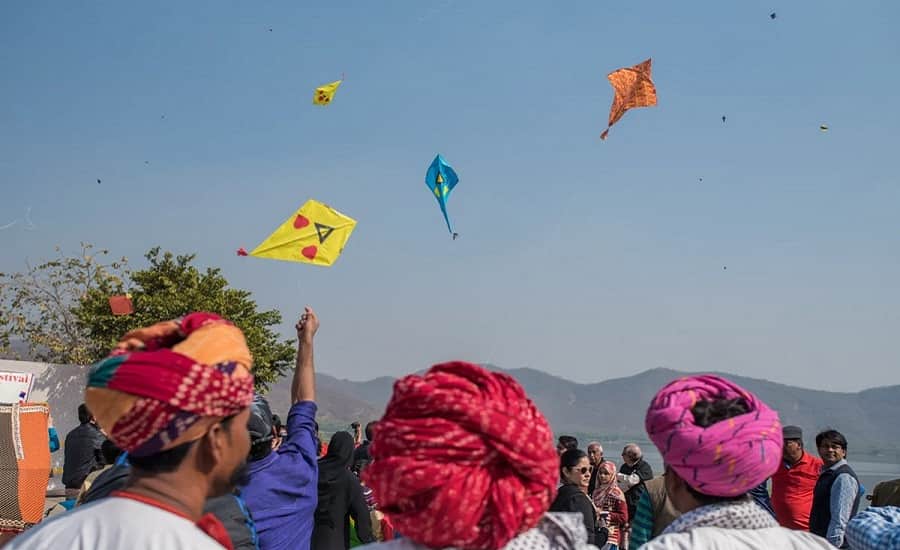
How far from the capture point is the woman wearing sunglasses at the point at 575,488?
6.32 m

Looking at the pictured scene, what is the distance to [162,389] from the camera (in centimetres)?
208

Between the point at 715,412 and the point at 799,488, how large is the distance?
608 cm

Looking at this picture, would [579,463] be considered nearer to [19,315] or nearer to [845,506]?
[845,506]

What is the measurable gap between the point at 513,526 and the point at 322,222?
2.50 m

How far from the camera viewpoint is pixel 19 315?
37.5 meters

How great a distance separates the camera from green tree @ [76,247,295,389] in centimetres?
3203

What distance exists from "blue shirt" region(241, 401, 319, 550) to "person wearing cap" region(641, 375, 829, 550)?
1.65m

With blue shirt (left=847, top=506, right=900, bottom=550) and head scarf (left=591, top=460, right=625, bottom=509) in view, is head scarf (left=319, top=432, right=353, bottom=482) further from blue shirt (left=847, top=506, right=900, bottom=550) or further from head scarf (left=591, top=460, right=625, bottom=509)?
blue shirt (left=847, top=506, right=900, bottom=550)

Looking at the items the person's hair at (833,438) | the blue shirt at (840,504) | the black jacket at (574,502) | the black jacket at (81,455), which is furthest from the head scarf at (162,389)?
the black jacket at (81,455)

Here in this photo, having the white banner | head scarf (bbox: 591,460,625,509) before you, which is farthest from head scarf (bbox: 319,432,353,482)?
the white banner

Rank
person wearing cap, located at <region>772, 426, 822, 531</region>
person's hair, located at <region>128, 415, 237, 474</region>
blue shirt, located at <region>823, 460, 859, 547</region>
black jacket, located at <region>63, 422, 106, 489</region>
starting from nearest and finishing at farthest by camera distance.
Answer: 1. person's hair, located at <region>128, 415, 237, 474</region>
2. blue shirt, located at <region>823, 460, 859, 547</region>
3. person wearing cap, located at <region>772, 426, 822, 531</region>
4. black jacket, located at <region>63, 422, 106, 489</region>

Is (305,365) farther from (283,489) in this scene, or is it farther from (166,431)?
(166,431)

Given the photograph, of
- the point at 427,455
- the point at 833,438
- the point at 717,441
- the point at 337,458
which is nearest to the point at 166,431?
the point at 427,455

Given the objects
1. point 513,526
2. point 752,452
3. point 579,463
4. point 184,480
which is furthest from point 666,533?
point 579,463
